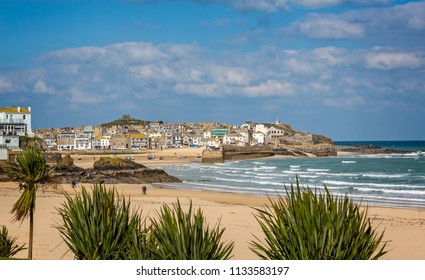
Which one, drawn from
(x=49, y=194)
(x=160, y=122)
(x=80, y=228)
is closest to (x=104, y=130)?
(x=160, y=122)

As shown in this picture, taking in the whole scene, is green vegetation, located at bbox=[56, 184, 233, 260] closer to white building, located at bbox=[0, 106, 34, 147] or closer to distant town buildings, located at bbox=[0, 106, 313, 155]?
white building, located at bbox=[0, 106, 34, 147]

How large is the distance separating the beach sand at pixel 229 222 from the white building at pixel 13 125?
10.5m

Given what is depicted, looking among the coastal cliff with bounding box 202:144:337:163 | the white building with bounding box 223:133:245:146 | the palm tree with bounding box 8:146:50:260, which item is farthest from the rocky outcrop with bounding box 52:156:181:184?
the white building with bounding box 223:133:245:146

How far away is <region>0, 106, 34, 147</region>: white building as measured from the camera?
116 feet

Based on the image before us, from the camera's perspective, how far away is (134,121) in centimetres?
10650

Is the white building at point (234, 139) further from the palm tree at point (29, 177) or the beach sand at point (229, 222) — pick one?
the palm tree at point (29, 177)

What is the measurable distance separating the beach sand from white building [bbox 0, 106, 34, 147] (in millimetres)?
10536

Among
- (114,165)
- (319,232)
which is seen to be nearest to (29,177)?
(319,232)

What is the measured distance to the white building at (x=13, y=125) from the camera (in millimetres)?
35297

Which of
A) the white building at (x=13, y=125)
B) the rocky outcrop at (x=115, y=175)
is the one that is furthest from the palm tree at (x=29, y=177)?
the white building at (x=13, y=125)

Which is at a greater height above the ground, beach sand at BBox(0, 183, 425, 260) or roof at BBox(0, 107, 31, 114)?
roof at BBox(0, 107, 31, 114)
